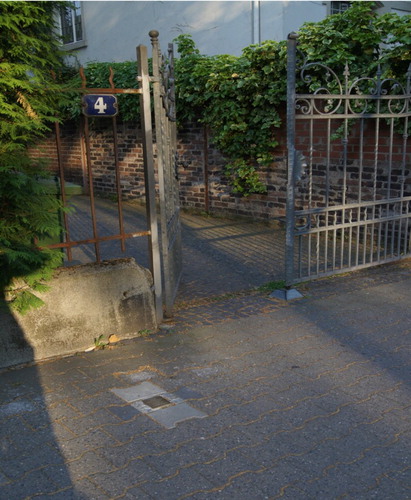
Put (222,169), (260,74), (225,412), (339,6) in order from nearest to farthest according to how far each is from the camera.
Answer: (225,412)
(260,74)
(222,169)
(339,6)

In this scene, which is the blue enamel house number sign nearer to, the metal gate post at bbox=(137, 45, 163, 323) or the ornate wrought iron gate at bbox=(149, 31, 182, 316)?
the metal gate post at bbox=(137, 45, 163, 323)

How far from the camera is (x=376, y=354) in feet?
14.5

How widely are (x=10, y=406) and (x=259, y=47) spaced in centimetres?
672

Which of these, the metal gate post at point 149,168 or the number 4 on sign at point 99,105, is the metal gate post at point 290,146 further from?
the number 4 on sign at point 99,105

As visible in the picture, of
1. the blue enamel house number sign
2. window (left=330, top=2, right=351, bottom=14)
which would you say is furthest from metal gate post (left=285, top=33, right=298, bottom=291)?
window (left=330, top=2, right=351, bottom=14)

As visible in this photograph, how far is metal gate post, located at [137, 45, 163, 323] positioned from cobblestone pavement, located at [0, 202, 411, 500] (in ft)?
1.40

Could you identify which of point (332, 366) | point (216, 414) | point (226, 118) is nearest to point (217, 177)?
point (226, 118)

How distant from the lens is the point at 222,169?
33.3 ft

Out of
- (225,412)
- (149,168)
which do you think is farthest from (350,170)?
(225,412)

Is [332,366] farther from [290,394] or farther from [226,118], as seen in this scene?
[226,118]

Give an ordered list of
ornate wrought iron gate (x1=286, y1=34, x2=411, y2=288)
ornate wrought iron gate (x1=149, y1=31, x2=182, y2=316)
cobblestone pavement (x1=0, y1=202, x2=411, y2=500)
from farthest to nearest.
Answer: ornate wrought iron gate (x1=286, y1=34, x2=411, y2=288) → ornate wrought iron gate (x1=149, y1=31, x2=182, y2=316) → cobblestone pavement (x1=0, y1=202, x2=411, y2=500)

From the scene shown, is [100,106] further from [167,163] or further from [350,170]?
[350,170]

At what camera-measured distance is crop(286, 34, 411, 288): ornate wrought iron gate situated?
5672 millimetres

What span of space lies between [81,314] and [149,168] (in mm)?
1349
